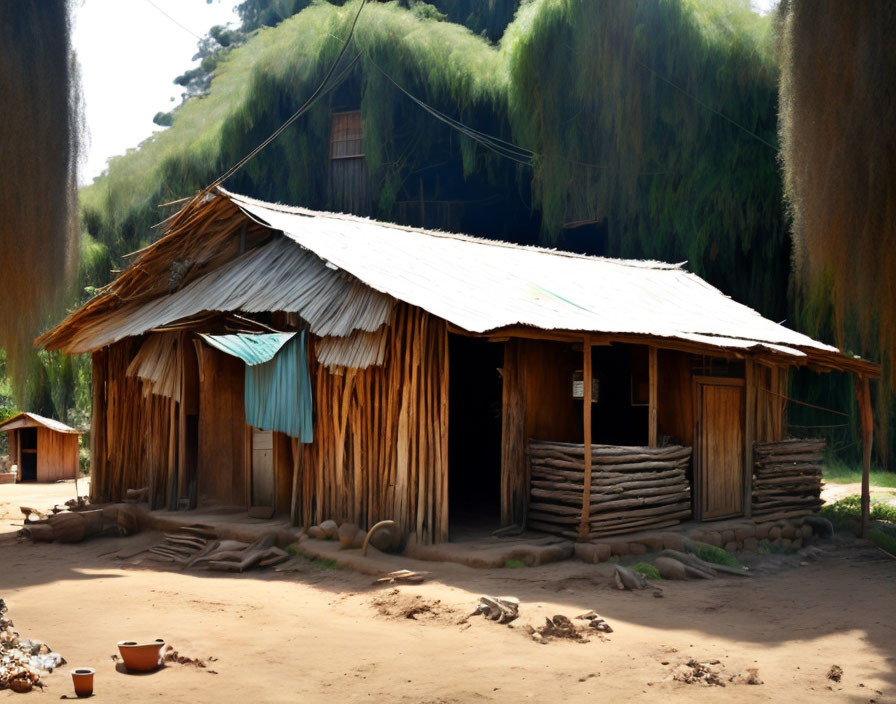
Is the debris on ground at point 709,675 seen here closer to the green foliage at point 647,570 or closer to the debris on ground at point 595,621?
the debris on ground at point 595,621

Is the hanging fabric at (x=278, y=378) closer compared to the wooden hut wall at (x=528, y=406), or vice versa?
the wooden hut wall at (x=528, y=406)

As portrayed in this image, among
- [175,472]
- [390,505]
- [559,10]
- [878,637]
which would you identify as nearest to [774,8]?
[878,637]

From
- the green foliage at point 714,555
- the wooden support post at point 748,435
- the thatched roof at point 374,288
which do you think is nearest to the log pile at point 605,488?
the green foliage at point 714,555

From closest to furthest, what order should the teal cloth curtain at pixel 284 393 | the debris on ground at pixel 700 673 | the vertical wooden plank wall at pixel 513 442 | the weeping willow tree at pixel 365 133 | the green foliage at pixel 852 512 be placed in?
the debris on ground at pixel 700 673 → the vertical wooden plank wall at pixel 513 442 → the teal cloth curtain at pixel 284 393 → the green foliage at pixel 852 512 → the weeping willow tree at pixel 365 133

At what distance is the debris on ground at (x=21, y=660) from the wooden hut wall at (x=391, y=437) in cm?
429

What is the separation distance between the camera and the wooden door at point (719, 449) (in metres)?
11.6

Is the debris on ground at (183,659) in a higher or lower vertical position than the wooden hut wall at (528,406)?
lower

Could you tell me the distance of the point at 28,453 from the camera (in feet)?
61.7

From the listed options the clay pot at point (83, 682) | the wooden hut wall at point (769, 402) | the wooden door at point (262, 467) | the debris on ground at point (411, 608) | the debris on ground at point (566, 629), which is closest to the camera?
the clay pot at point (83, 682)

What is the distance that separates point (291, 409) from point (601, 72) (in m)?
9.96

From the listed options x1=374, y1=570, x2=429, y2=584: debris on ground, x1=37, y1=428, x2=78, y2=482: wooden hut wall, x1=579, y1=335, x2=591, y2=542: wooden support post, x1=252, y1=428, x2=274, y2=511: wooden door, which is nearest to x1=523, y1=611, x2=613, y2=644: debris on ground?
x1=374, y1=570, x2=429, y2=584: debris on ground

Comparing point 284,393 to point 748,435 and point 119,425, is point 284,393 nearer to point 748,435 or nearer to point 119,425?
point 119,425

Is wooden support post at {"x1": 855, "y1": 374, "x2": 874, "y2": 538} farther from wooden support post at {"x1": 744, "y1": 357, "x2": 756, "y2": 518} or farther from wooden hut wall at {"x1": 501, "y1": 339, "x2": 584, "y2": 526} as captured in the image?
wooden hut wall at {"x1": 501, "y1": 339, "x2": 584, "y2": 526}

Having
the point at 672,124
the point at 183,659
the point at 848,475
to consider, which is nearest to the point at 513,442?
the point at 183,659
